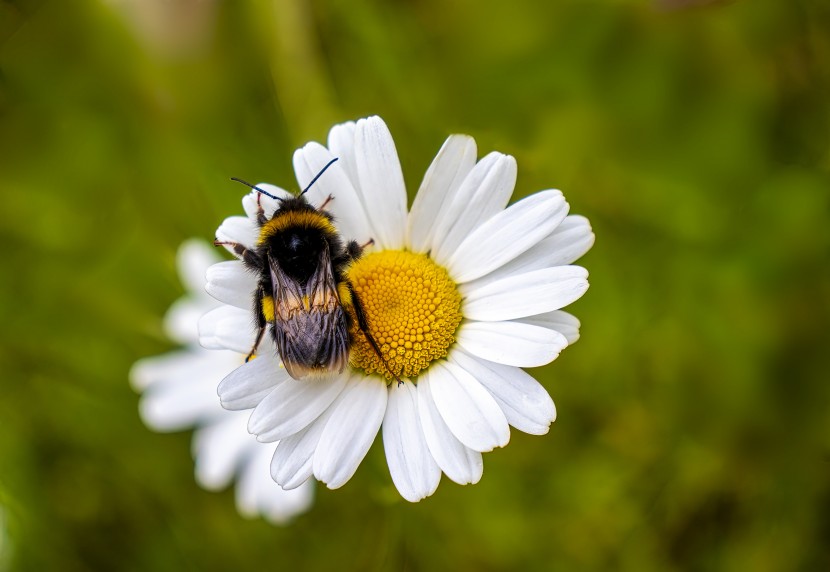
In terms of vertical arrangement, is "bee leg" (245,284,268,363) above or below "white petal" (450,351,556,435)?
above

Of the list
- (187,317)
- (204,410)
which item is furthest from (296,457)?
(187,317)

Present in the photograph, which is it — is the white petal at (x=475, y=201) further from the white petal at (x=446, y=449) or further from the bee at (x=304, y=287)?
the white petal at (x=446, y=449)

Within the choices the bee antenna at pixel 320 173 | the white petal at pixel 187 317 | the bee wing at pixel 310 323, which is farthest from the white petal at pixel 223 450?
the bee antenna at pixel 320 173

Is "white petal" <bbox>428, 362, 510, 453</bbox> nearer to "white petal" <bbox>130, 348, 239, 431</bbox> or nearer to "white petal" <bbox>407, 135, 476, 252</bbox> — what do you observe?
"white petal" <bbox>407, 135, 476, 252</bbox>

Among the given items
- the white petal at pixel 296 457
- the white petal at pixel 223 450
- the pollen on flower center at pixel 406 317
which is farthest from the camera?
the white petal at pixel 223 450

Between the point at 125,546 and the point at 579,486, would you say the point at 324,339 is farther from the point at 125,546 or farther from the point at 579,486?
the point at 125,546

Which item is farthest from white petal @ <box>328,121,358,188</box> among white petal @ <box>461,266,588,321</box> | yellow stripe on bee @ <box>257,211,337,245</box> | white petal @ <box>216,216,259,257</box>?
white petal @ <box>461,266,588,321</box>
